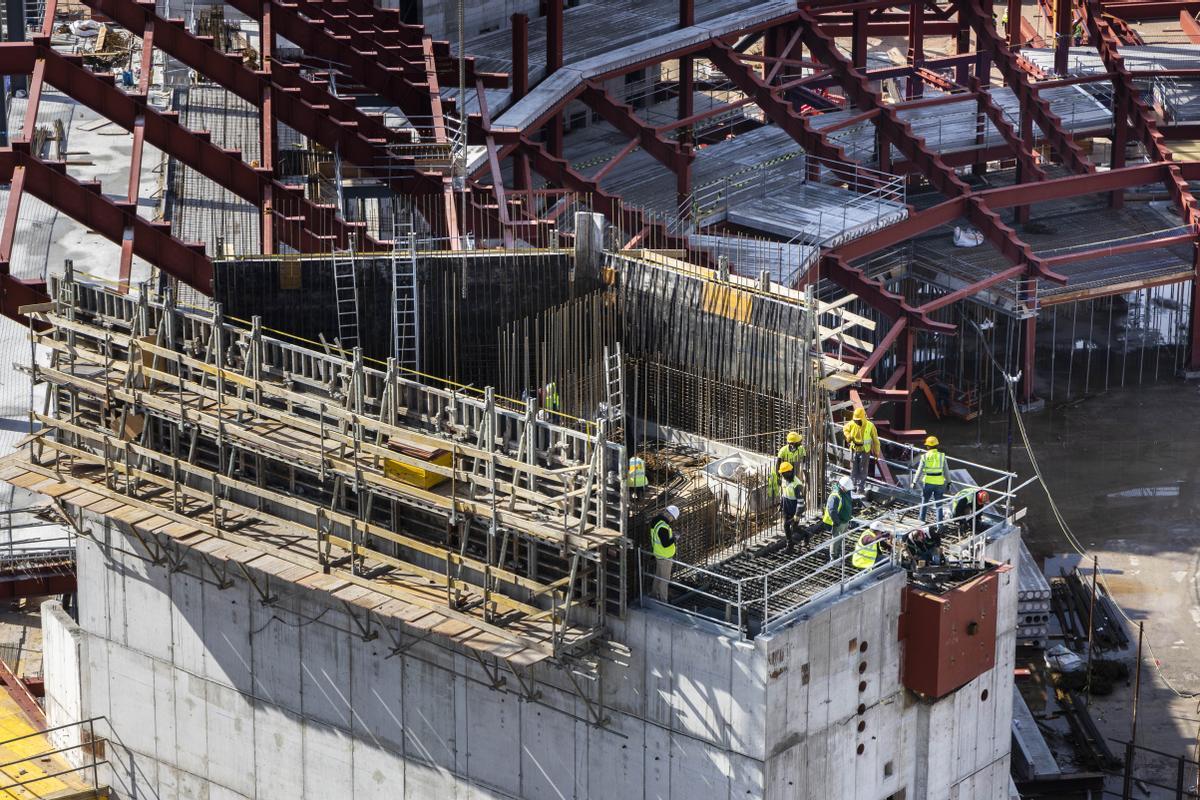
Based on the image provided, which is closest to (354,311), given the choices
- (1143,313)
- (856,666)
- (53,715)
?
(53,715)

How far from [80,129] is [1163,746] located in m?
36.2

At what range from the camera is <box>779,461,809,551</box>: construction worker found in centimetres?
4416

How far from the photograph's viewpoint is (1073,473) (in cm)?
6875

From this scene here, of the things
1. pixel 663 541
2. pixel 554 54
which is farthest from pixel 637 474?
pixel 554 54

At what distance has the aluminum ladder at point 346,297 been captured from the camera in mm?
50969

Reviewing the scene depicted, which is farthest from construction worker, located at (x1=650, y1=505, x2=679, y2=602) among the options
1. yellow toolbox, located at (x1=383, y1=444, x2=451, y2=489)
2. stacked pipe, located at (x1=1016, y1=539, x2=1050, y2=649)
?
stacked pipe, located at (x1=1016, y1=539, x2=1050, y2=649)

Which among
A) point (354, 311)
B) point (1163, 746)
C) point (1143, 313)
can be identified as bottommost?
point (1163, 746)

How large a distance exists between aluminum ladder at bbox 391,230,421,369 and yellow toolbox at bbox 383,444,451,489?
755 centimetres

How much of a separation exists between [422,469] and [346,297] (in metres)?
8.64

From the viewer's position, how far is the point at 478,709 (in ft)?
146

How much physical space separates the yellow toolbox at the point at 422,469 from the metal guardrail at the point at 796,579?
3938mm

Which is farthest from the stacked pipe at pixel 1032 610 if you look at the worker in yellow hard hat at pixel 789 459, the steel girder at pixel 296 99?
the steel girder at pixel 296 99

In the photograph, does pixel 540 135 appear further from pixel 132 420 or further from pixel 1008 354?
pixel 132 420

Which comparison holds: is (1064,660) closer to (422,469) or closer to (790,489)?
(790,489)
